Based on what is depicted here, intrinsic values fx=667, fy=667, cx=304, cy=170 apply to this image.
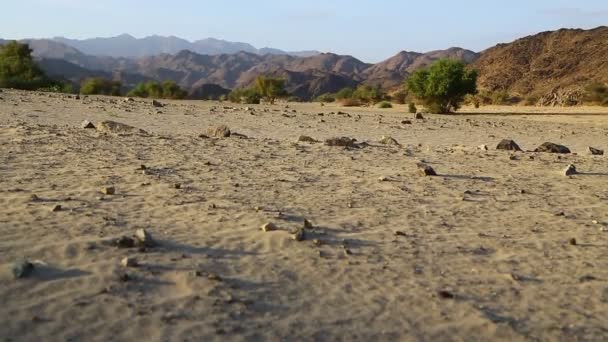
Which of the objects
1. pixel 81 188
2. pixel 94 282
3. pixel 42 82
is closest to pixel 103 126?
pixel 81 188

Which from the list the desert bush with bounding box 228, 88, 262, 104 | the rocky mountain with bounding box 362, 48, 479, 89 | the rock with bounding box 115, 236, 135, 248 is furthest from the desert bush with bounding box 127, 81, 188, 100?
the rocky mountain with bounding box 362, 48, 479, 89

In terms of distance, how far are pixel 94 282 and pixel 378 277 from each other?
228 cm

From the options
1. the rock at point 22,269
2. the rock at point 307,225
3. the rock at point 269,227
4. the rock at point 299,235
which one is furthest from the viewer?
the rock at point 307,225

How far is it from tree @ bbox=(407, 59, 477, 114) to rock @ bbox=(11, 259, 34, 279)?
91.1 feet

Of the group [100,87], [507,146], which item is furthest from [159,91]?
[507,146]

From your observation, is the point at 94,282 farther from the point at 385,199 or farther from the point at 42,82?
the point at 42,82

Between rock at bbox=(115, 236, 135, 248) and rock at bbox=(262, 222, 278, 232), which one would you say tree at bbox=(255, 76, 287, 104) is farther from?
rock at bbox=(115, 236, 135, 248)

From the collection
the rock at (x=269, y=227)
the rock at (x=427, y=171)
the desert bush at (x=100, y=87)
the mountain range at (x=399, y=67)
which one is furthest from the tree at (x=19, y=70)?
the rock at (x=269, y=227)

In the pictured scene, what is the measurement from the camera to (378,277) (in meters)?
5.59

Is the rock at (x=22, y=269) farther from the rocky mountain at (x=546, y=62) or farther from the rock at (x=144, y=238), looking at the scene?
the rocky mountain at (x=546, y=62)

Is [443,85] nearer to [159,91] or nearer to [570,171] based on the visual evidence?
[570,171]

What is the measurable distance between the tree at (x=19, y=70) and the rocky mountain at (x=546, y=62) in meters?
37.4

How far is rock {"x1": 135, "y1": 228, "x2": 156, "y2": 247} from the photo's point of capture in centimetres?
580

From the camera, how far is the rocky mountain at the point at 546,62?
191ft
